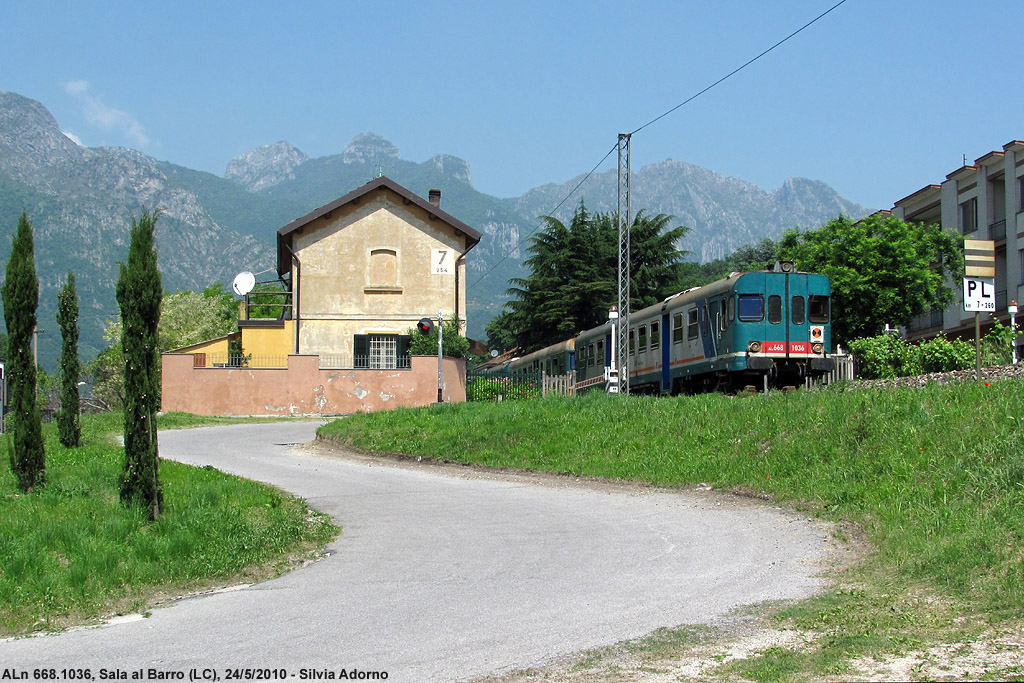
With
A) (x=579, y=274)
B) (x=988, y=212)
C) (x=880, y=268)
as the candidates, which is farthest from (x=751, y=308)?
(x=579, y=274)

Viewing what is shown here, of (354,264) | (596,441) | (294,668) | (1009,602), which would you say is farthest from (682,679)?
(354,264)

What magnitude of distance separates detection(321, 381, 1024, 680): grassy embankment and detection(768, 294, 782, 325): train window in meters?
4.22

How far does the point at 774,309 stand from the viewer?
25.8m

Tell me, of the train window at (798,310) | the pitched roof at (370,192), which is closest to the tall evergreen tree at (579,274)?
the pitched roof at (370,192)

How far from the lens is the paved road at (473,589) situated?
25.0 ft

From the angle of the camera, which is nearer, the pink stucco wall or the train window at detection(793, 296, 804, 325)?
the train window at detection(793, 296, 804, 325)

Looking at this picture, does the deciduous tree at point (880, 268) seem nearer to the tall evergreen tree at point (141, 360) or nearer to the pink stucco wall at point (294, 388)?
the pink stucco wall at point (294, 388)

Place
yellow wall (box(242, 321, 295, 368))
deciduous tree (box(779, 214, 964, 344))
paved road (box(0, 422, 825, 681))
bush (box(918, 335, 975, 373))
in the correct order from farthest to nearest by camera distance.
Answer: deciduous tree (box(779, 214, 964, 344)) → yellow wall (box(242, 321, 295, 368)) → bush (box(918, 335, 975, 373)) → paved road (box(0, 422, 825, 681))

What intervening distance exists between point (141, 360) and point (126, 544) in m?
2.27

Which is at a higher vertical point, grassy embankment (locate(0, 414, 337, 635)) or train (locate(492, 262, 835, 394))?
train (locate(492, 262, 835, 394))

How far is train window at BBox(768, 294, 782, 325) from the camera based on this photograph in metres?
25.6

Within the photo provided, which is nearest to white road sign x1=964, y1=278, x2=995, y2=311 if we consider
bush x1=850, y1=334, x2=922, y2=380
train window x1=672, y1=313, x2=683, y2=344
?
bush x1=850, y1=334, x2=922, y2=380

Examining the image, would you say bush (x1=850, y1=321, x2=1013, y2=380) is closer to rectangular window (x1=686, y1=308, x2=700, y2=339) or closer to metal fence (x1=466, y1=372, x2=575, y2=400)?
rectangular window (x1=686, y1=308, x2=700, y2=339)

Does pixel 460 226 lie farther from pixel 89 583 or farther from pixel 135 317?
pixel 89 583
